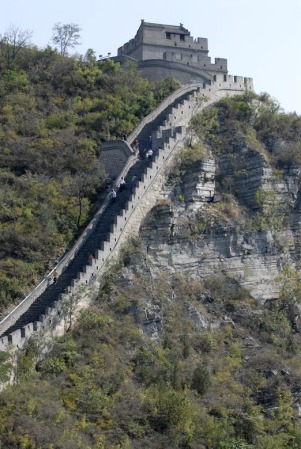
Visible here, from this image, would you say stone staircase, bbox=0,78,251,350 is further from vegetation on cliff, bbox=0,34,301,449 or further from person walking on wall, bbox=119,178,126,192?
vegetation on cliff, bbox=0,34,301,449

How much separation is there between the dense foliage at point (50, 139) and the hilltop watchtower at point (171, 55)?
176cm

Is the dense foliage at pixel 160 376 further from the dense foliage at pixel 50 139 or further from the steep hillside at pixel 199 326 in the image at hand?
the dense foliage at pixel 50 139

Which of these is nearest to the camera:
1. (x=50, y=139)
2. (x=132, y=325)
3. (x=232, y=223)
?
(x=132, y=325)

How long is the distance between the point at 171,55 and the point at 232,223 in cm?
1669

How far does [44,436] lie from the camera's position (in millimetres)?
29609

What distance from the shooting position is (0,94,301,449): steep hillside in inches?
1260

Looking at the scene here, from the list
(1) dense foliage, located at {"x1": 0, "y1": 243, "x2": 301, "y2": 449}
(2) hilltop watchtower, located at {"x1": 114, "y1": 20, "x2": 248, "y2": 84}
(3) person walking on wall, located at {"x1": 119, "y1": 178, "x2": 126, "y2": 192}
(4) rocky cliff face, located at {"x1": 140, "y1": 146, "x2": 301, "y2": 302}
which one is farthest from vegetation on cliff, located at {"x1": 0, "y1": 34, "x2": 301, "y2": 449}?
(2) hilltop watchtower, located at {"x1": 114, "y1": 20, "x2": 248, "y2": 84}

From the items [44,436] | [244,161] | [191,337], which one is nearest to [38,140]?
[244,161]

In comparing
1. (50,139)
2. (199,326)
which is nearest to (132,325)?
(199,326)

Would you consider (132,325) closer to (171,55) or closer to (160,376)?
(160,376)

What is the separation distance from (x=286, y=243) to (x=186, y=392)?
438 inches

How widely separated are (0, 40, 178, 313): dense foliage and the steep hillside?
10.3ft

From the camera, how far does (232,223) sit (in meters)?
41.6

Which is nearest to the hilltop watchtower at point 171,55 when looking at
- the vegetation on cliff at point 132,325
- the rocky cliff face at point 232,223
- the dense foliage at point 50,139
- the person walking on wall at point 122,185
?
the dense foliage at point 50,139
